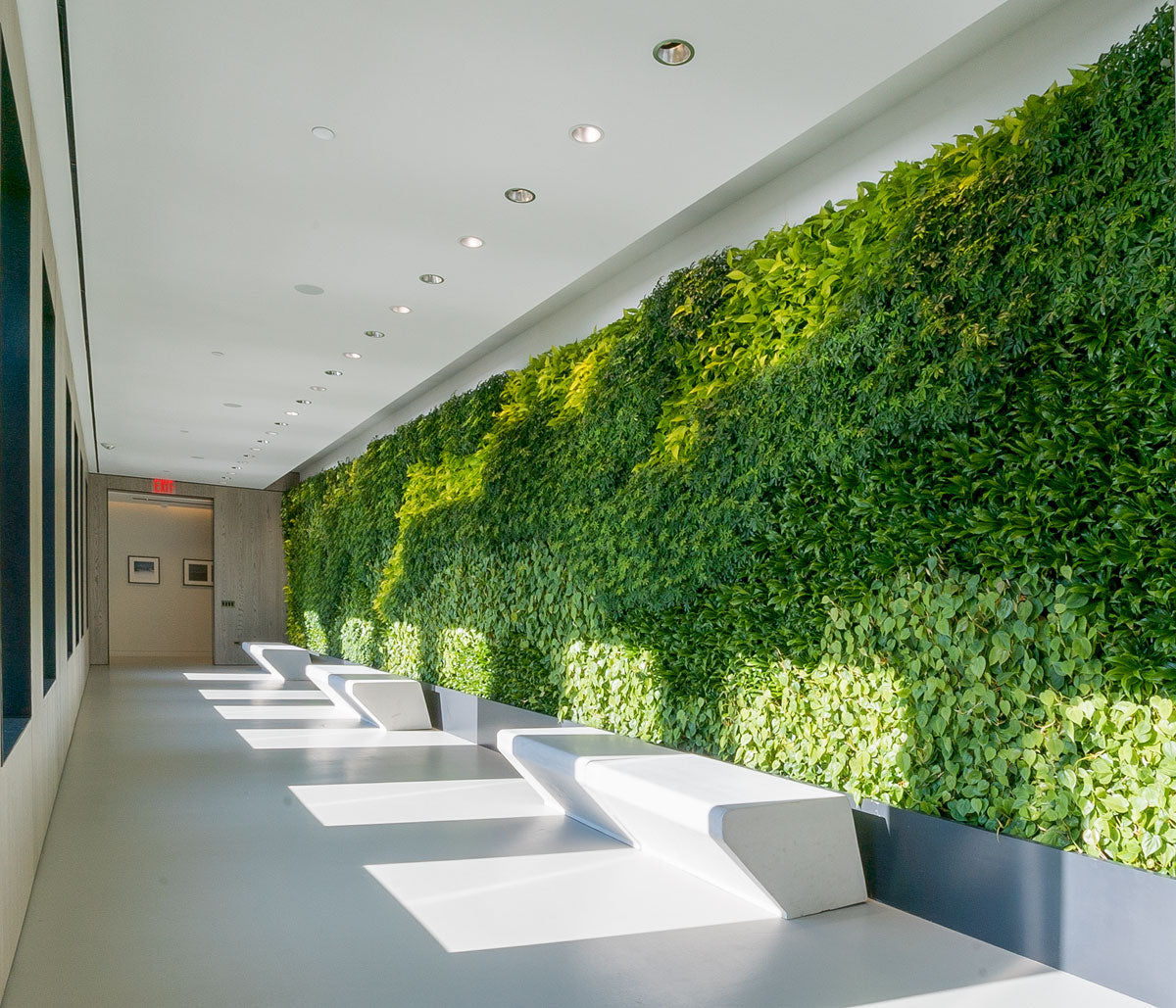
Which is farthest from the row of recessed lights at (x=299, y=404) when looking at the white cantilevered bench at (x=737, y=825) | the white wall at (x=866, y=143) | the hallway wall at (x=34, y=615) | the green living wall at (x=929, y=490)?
the white cantilevered bench at (x=737, y=825)

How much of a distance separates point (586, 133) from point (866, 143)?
1438 mm

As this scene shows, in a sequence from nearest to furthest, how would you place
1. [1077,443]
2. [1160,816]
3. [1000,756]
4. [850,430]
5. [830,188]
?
[1160,816]
[1077,443]
[1000,756]
[850,430]
[830,188]

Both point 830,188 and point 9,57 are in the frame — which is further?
point 830,188

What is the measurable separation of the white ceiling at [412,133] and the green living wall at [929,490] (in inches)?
23.7

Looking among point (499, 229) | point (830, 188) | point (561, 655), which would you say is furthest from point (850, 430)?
point (561, 655)

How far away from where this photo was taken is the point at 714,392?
16.3 ft

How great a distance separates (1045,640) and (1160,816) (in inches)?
25.5

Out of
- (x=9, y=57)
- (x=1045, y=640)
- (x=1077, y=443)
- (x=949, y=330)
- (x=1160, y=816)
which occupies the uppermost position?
(x=9, y=57)

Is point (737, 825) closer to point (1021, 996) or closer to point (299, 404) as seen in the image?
point (1021, 996)

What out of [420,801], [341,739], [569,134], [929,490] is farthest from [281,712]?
[929,490]

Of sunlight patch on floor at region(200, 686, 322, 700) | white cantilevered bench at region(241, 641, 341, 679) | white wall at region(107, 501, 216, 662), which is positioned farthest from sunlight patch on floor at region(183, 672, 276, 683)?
white wall at region(107, 501, 216, 662)

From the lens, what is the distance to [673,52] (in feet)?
11.3

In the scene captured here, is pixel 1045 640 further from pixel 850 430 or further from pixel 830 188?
pixel 830 188

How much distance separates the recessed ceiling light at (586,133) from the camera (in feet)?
13.0
